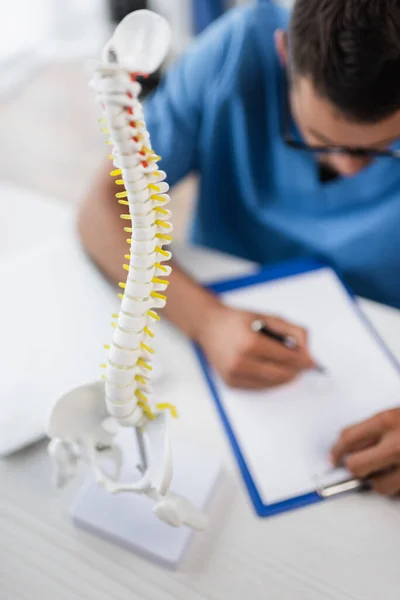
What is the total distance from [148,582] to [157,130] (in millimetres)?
607

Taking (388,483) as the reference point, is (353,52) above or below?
above

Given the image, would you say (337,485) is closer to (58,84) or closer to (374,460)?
(374,460)

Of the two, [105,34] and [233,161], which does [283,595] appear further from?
[105,34]

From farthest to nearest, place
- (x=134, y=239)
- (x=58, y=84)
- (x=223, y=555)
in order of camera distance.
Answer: (x=58, y=84) < (x=223, y=555) < (x=134, y=239)

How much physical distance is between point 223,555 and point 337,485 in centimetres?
13

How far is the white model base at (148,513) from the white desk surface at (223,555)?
2 centimetres

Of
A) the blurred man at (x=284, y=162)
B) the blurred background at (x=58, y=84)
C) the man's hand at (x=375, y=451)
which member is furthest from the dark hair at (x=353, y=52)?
the blurred background at (x=58, y=84)

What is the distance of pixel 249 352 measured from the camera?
65 centimetres

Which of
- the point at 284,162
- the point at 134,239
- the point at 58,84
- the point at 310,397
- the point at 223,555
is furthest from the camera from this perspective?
the point at 58,84

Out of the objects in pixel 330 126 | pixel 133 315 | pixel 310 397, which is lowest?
pixel 310 397

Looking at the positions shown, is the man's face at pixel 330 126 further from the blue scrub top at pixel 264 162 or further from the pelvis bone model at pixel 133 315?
the pelvis bone model at pixel 133 315

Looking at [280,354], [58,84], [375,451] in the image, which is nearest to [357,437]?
[375,451]

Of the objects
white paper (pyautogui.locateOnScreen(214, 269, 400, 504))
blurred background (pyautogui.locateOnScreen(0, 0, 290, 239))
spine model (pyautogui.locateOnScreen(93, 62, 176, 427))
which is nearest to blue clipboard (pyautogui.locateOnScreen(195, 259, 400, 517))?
white paper (pyautogui.locateOnScreen(214, 269, 400, 504))

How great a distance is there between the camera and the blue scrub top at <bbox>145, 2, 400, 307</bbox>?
802mm
